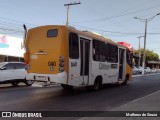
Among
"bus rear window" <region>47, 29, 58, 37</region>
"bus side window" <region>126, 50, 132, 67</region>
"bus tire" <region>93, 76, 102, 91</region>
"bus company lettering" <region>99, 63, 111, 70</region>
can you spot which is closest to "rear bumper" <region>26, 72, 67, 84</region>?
"bus rear window" <region>47, 29, 58, 37</region>

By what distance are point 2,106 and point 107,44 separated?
8829 mm

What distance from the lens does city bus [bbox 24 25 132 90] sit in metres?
12.9

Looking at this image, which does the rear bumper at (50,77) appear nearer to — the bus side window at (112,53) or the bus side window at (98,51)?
the bus side window at (98,51)

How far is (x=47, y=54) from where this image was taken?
1330 cm

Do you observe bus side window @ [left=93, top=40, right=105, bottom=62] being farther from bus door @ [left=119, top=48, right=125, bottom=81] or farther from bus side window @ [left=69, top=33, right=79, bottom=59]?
bus door @ [left=119, top=48, right=125, bottom=81]

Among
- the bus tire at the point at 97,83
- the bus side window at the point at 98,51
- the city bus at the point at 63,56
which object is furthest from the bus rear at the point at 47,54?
the bus tire at the point at 97,83

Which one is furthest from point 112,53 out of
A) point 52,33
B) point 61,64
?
point 61,64

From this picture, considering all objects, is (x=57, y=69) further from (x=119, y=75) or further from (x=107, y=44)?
(x=119, y=75)

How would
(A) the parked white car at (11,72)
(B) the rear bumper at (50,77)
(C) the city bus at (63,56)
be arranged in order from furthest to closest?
(A) the parked white car at (11,72) < (C) the city bus at (63,56) < (B) the rear bumper at (50,77)

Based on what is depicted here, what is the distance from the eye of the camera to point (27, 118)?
27.5 feet

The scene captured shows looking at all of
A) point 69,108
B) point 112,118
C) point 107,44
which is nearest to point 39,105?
point 69,108

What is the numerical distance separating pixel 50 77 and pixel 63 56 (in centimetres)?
111

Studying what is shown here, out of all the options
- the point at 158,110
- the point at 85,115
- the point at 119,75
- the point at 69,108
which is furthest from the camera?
the point at 119,75

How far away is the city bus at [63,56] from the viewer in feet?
42.3
